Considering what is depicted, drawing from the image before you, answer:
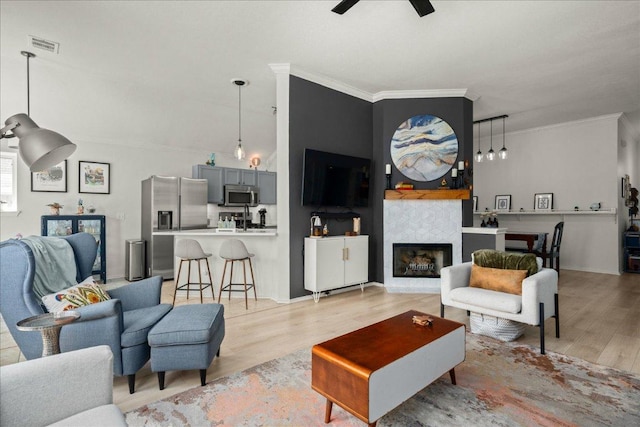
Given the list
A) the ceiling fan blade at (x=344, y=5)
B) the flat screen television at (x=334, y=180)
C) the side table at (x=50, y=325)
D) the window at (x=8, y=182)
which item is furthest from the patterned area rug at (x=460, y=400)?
the window at (x=8, y=182)

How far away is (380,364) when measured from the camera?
5.76ft

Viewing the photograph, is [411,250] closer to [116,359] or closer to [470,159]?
[470,159]

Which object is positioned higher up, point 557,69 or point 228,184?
point 557,69

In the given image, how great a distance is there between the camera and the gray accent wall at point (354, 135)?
4.56m

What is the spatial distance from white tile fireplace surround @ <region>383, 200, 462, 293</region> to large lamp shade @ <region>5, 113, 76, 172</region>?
401cm

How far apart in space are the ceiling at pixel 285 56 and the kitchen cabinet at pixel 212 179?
36.5 inches

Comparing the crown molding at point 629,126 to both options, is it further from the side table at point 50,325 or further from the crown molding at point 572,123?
the side table at point 50,325

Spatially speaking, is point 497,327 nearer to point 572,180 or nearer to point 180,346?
point 180,346

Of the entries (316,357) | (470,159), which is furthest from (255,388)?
(470,159)

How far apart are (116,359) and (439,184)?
453 cm

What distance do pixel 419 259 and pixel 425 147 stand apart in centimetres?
169

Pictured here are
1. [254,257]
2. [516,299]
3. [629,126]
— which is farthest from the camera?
[629,126]

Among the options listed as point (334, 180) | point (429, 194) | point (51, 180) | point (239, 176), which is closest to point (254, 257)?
point (334, 180)

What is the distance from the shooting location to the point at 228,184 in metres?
7.09
